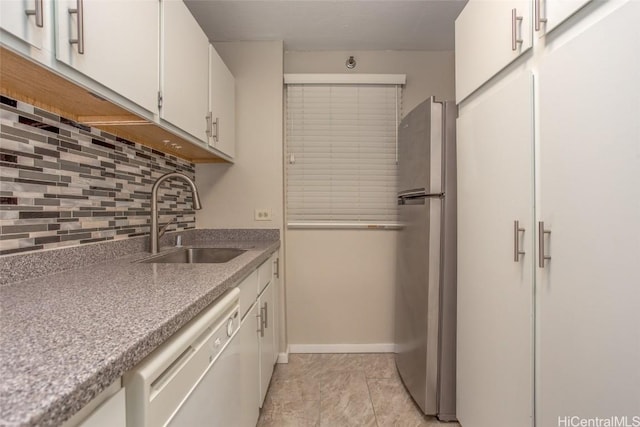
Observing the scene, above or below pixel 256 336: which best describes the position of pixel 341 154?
above

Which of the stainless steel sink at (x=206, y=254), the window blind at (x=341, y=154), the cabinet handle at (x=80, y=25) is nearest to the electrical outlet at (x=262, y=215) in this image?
the window blind at (x=341, y=154)

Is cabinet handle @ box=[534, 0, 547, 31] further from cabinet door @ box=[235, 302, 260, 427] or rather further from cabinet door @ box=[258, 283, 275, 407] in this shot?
cabinet door @ box=[258, 283, 275, 407]

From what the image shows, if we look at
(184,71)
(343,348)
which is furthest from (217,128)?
(343,348)

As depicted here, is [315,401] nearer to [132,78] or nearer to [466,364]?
[466,364]

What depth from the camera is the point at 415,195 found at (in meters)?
1.79

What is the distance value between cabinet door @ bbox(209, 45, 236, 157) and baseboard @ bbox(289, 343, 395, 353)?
5.18 ft

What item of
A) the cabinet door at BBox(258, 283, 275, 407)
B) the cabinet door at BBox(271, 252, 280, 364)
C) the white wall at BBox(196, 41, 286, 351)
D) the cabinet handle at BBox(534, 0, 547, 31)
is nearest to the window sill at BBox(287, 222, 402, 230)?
the white wall at BBox(196, 41, 286, 351)

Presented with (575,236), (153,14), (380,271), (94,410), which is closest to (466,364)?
(575,236)

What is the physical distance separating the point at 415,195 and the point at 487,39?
2.67 feet

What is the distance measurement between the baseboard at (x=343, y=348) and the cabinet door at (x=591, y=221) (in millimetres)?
1564

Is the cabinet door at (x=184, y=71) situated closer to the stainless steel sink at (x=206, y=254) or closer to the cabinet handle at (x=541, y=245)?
the stainless steel sink at (x=206, y=254)

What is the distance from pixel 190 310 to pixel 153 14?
111 cm

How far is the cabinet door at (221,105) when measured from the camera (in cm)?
178

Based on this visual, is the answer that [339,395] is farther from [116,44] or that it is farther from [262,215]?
[116,44]
